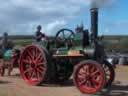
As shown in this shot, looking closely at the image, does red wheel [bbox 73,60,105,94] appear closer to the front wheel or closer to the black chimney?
the black chimney

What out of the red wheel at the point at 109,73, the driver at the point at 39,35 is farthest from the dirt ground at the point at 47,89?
the driver at the point at 39,35

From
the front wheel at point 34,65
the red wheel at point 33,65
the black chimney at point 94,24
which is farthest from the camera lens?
the red wheel at point 33,65

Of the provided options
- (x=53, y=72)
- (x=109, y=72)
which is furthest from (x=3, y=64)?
(x=109, y=72)

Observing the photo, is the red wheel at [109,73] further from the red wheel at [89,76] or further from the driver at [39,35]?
the driver at [39,35]

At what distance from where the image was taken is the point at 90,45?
12719mm

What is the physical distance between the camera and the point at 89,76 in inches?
476

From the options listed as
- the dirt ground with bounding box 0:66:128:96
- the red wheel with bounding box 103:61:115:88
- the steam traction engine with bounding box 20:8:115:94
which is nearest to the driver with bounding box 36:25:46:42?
the steam traction engine with bounding box 20:8:115:94

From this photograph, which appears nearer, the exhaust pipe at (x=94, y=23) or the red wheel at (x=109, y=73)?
the exhaust pipe at (x=94, y=23)

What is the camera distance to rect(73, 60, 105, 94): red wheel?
1184cm

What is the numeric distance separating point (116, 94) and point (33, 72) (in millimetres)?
2901

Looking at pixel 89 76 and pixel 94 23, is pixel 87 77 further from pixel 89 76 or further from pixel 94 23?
pixel 94 23

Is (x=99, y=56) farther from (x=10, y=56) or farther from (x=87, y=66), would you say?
(x=10, y=56)

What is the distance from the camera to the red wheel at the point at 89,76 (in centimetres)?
1184

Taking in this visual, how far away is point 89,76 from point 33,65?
2.31 metres
